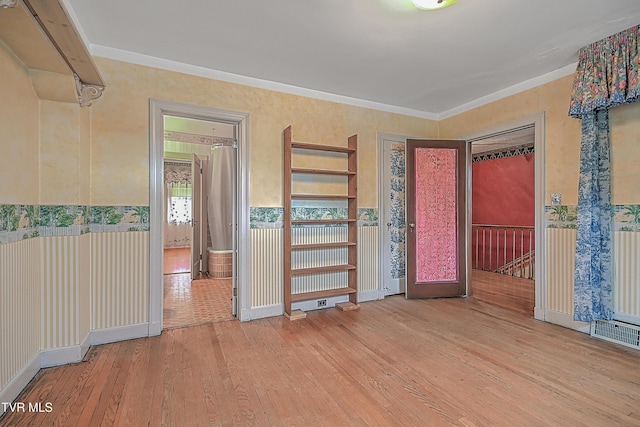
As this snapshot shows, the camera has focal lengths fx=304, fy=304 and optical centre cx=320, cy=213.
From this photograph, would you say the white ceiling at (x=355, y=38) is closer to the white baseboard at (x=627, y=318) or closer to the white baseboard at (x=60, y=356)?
the white baseboard at (x=627, y=318)

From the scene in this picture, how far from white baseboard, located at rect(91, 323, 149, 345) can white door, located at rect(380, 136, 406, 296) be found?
9.28 ft

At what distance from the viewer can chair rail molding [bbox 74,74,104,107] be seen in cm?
235

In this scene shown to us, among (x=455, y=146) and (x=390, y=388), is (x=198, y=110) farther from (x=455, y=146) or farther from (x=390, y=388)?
(x=455, y=146)

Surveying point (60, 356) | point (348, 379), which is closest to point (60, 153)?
point (60, 356)

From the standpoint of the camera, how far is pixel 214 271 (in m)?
5.44

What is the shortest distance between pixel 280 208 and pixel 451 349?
7.09 ft

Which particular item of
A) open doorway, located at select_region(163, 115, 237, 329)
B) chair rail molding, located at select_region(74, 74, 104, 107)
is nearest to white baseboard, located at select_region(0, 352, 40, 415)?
open doorway, located at select_region(163, 115, 237, 329)

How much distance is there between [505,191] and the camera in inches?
247

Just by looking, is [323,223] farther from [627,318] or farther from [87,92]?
[627,318]

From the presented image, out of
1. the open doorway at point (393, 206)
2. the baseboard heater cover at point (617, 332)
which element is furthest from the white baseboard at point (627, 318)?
the open doorway at point (393, 206)

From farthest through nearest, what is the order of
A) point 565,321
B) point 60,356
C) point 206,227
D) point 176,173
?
point 176,173, point 206,227, point 565,321, point 60,356

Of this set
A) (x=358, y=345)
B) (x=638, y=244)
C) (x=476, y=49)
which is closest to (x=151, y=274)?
(x=358, y=345)

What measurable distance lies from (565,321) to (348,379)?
2.44 m

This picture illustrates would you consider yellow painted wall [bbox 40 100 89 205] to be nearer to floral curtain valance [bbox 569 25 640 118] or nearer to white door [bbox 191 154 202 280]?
white door [bbox 191 154 202 280]
